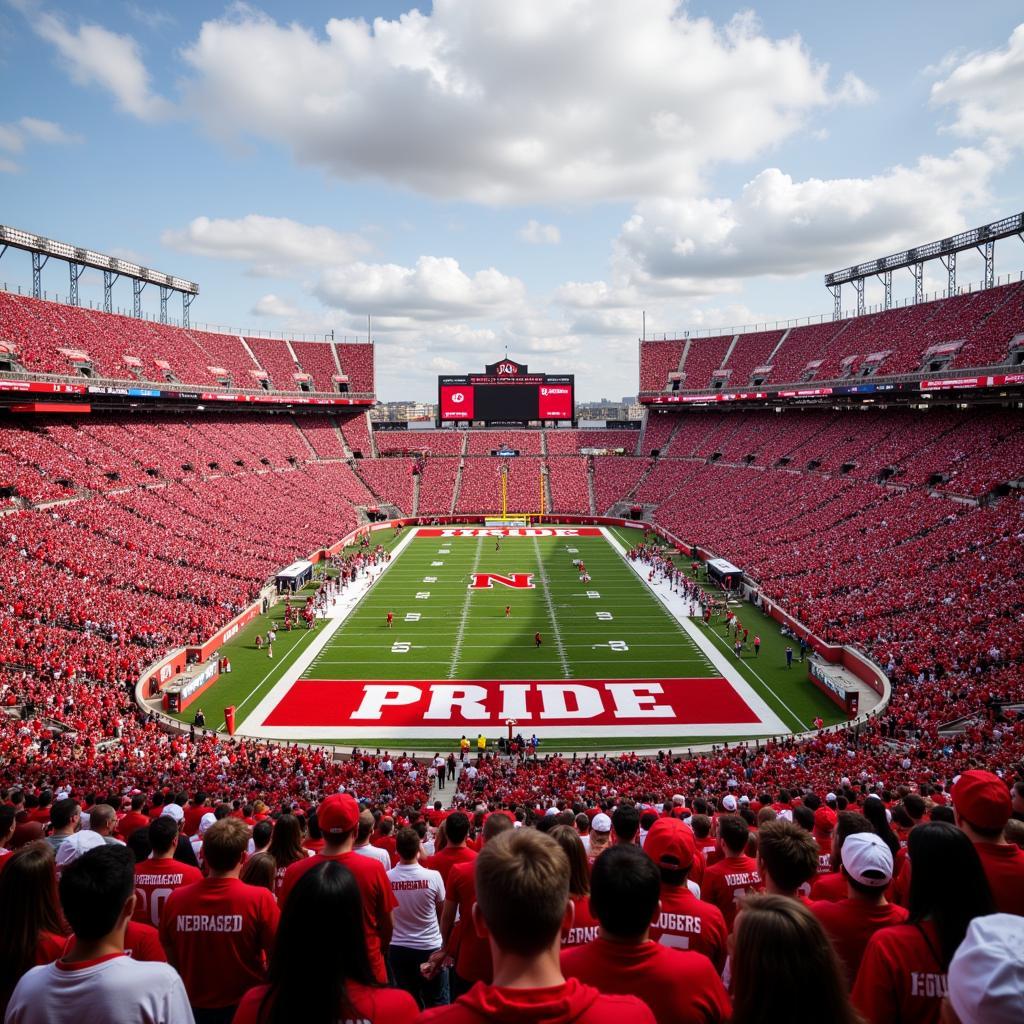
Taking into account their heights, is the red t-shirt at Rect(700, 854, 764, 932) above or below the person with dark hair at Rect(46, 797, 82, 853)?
above

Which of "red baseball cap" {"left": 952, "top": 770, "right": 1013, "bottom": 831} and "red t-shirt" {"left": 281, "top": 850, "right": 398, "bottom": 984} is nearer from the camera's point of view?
"red baseball cap" {"left": 952, "top": 770, "right": 1013, "bottom": 831}

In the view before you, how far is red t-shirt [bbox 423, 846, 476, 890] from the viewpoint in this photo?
6.08 metres

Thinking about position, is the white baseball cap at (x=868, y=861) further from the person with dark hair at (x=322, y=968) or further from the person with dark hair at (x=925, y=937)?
the person with dark hair at (x=322, y=968)

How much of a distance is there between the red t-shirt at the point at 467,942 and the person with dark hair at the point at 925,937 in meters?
2.11

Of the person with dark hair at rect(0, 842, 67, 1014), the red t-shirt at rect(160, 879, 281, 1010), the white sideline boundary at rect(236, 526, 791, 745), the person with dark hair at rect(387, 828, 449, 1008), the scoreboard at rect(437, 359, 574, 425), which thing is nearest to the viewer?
the person with dark hair at rect(0, 842, 67, 1014)

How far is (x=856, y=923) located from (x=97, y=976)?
3.42 m

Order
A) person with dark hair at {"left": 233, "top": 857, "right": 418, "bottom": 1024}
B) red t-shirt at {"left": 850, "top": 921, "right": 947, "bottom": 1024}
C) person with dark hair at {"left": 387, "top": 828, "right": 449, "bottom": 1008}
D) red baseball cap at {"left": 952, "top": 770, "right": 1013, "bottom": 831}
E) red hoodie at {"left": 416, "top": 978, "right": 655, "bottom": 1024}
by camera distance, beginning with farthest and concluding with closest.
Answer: person with dark hair at {"left": 387, "top": 828, "right": 449, "bottom": 1008}
red baseball cap at {"left": 952, "top": 770, "right": 1013, "bottom": 831}
red t-shirt at {"left": 850, "top": 921, "right": 947, "bottom": 1024}
person with dark hair at {"left": 233, "top": 857, "right": 418, "bottom": 1024}
red hoodie at {"left": 416, "top": 978, "right": 655, "bottom": 1024}

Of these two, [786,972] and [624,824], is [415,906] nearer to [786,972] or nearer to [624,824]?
[624,824]

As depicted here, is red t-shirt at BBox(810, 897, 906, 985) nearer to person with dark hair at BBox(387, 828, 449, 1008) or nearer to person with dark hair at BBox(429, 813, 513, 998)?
person with dark hair at BBox(429, 813, 513, 998)

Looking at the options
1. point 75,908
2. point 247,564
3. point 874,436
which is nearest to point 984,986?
point 75,908

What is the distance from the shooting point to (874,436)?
47.3 meters

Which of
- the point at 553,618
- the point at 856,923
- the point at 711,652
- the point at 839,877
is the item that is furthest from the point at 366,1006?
the point at 553,618

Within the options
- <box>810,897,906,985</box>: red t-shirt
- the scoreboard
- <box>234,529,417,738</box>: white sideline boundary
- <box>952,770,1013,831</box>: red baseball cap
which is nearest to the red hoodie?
<box>810,897,906,985</box>: red t-shirt

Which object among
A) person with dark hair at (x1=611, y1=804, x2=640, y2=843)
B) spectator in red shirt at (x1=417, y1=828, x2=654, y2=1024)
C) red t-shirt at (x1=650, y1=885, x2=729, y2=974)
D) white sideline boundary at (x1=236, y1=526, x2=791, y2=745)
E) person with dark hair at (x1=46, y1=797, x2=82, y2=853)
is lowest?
white sideline boundary at (x1=236, y1=526, x2=791, y2=745)
